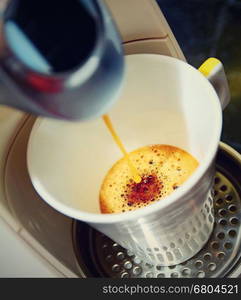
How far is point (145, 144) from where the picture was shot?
579mm

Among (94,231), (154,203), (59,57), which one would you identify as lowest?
(94,231)

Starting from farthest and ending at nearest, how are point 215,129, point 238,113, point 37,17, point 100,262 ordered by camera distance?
1. point 238,113
2. point 100,262
3. point 215,129
4. point 37,17

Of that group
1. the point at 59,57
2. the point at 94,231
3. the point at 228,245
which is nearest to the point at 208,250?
the point at 228,245

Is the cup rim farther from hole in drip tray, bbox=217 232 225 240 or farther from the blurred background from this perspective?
the blurred background

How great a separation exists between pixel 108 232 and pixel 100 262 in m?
0.10

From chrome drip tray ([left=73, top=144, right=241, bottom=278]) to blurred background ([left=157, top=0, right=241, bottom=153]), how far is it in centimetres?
25

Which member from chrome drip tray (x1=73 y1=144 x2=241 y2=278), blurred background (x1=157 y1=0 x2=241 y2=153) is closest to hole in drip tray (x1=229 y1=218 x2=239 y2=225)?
chrome drip tray (x1=73 y1=144 x2=241 y2=278)

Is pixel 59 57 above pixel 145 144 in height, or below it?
above

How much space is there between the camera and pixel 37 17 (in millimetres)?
286

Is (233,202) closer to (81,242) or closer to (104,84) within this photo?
(81,242)

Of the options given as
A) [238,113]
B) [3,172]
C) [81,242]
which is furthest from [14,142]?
[238,113]

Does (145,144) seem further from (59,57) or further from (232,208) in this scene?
(59,57)

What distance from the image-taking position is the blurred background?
2.82 feet

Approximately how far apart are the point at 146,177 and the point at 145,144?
50mm
